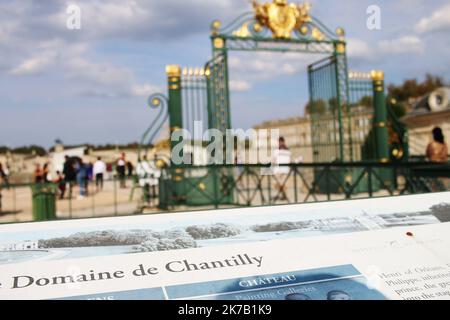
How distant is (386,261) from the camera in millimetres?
1702

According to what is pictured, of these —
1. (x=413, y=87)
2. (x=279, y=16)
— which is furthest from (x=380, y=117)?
(x=413, y=87)

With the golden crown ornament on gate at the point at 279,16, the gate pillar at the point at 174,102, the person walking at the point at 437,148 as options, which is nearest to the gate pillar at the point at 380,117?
the golden crown ornament on gate at the point at 279,16

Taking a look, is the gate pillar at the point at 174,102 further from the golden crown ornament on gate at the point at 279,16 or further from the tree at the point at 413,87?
the tree at the point at 413,87

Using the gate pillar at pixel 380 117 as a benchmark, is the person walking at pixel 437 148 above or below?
below

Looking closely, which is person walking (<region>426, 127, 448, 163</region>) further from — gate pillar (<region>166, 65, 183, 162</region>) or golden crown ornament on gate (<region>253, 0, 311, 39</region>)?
gate pillar (<region>166, 65, 183, 162</region>)

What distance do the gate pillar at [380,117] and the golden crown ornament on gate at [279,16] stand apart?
284cm

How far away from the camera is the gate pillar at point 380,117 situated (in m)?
11.5

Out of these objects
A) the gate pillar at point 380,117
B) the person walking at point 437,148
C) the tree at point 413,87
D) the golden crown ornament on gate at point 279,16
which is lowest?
the person walking at point 437,148

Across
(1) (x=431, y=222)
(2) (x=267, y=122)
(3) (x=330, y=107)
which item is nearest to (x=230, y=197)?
(3) (x=330, y=107)

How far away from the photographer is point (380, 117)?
1177 centimetres

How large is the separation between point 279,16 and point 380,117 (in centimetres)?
398

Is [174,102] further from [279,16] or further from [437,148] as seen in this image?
[437,148]
